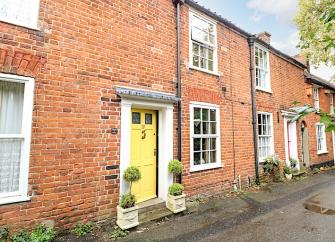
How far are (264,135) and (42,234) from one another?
29.5 feet

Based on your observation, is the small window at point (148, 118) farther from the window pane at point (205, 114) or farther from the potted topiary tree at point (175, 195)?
the window pane at point (205, 114)

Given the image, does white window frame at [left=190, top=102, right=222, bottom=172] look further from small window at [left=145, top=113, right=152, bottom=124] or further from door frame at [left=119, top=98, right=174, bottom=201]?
small window at [left=145, top=113, right=152, bottom=124]

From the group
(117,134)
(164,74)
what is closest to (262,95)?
(164,74)

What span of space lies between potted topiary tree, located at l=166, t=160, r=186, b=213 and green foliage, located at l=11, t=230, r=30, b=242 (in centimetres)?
320

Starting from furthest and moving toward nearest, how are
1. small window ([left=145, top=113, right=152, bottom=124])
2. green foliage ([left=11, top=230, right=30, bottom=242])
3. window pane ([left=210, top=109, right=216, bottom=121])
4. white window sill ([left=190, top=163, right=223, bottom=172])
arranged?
1. window pane ([left=210, top=109, right=216, bottom=121])
2. white window sill ([left=190, top=163, right=223, bottom=172])
3. small window ([left=145, top=113, right=152, bottom=124])
4. green foliage ([left=11, top=230, right=30, bottom=242])

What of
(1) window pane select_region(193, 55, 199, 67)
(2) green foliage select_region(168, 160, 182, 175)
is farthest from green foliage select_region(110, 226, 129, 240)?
(1) window pane select_region(193, 55, 199, 67)

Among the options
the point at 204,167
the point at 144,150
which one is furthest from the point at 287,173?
the point at 144,150

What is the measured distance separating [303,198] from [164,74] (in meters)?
6.19

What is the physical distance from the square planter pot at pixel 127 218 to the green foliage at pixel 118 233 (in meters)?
0.08

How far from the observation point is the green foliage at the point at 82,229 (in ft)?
14.7

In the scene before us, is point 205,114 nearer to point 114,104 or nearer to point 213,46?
point 213,46

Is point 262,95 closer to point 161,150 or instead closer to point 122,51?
point 161,150

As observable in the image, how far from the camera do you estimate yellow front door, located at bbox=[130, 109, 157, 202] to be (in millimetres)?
5879

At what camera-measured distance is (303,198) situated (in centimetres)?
745
